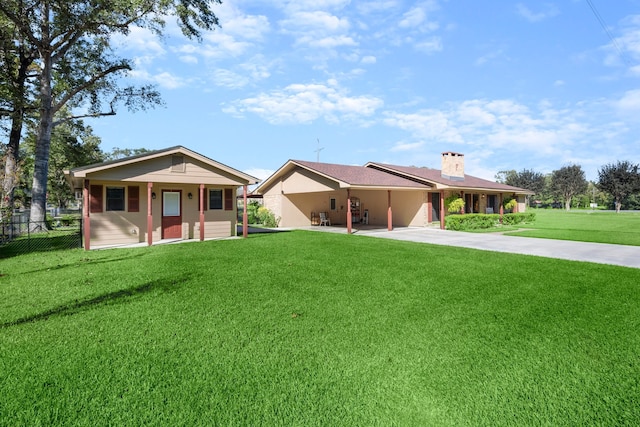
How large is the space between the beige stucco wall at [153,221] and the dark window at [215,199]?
0.22 metres

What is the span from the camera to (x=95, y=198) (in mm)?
12812

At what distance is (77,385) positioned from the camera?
3.15 metres

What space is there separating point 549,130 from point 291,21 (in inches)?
1052

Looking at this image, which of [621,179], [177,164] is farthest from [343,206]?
[621,179]

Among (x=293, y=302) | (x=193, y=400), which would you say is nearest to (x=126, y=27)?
(x=293, y=302)

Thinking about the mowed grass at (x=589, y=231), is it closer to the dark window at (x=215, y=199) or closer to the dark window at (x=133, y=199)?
the dark window at (x=215, y=199)

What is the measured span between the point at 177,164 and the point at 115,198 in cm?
282

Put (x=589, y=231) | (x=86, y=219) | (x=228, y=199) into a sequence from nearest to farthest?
(x=86, y=219) → (x=228, y=199) → (x=589, y=231)

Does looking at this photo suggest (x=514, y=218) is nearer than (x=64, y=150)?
Yes

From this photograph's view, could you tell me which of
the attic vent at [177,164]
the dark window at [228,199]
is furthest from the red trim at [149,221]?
the dark window at [228,199]

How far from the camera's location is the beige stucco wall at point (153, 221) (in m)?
13.0

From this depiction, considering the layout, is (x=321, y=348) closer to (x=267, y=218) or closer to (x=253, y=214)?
(x=267, y=218)

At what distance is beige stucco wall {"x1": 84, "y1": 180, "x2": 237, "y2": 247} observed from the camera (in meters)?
13.0

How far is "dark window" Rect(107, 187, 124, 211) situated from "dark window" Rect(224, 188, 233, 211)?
428cm
